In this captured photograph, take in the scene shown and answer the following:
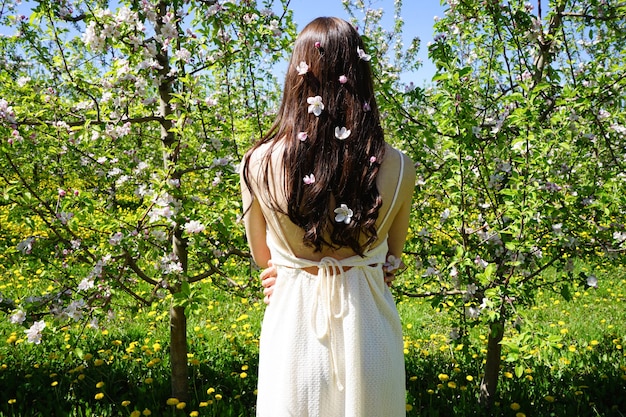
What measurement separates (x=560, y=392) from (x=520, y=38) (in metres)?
2.13

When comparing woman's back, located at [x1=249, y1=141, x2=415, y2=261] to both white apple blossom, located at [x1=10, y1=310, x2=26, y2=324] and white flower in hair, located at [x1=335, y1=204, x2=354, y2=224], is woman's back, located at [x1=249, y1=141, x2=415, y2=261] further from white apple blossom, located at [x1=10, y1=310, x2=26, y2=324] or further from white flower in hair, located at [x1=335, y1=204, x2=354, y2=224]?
white apple blossom, located at [x1=10, y1=310, x2=26, y2=324]

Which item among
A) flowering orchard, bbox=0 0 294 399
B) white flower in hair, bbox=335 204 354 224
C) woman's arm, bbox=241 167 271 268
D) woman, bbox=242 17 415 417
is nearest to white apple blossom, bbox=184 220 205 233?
flowering orchard, bbox=0 0 294 399

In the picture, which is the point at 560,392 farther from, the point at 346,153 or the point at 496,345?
the point at 346,153

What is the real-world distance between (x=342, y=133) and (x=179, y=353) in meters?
2.01

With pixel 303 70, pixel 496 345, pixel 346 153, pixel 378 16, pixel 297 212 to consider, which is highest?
pixel 378 16

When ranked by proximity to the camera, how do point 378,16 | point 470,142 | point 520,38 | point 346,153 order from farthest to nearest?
1. point 378,16
2. point 520,38
3. point 470,142
4. point 346,153

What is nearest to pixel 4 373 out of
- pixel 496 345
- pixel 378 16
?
pixel 496 345

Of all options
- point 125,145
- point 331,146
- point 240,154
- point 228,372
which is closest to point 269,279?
point 331,146

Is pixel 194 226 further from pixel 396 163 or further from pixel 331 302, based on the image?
pixel 396 163

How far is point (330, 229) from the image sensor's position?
1.52 meters

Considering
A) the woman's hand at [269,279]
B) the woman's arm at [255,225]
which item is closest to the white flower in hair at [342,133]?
the woman's arm at [255,225]

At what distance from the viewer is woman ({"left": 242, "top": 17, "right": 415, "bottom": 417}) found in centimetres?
149

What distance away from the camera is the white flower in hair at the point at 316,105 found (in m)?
1.50

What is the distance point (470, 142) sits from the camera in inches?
92.9
